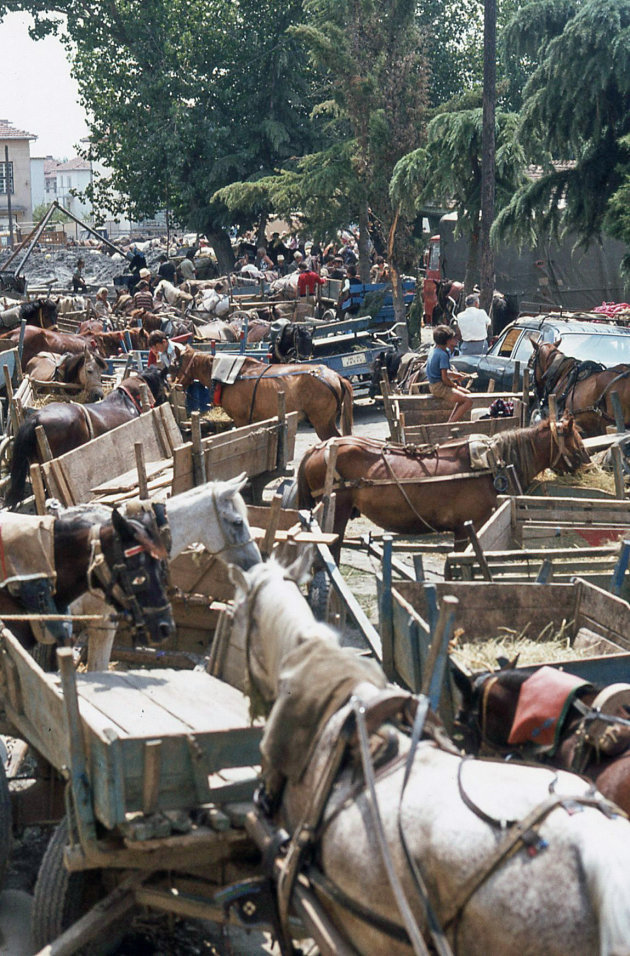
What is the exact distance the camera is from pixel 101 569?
19.7 ft

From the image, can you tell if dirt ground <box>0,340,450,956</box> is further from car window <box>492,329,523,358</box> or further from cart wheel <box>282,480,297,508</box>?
car window <box>492,329,523,358</box>

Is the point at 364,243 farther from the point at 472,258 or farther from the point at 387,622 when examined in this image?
the point at 387,622

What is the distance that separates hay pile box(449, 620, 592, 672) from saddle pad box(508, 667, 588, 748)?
1.30 metres

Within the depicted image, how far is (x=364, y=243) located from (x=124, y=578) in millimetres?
23929

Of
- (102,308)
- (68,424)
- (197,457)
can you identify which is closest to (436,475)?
(197,457)

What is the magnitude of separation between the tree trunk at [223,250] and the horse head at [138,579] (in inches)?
1421

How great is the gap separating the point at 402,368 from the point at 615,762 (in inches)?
560

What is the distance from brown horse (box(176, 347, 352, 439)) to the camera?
14.5 m

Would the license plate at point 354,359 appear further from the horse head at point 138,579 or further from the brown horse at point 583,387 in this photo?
the horse head at point 138,579

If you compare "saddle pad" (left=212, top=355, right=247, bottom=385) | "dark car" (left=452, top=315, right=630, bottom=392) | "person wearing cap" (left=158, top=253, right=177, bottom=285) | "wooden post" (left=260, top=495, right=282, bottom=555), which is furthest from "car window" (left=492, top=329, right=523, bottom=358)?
"person wearing cap" (left=158, top=253, right=177, bottom=285)

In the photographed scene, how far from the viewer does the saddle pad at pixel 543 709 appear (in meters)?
4.64

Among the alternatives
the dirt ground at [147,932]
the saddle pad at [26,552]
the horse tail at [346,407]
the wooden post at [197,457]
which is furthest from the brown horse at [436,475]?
the horse tail at [346,407]

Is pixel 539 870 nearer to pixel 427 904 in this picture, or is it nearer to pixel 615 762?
pixel 427 904

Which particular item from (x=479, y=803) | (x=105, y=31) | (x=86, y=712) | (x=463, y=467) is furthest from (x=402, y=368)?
(x=105, y=31)
